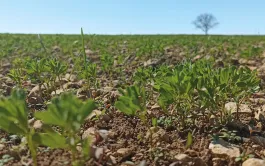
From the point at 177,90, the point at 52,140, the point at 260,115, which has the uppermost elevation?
the point at 177,90

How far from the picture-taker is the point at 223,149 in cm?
210

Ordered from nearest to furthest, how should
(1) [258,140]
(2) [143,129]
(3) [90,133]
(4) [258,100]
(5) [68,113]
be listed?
(5) [68,113], (1) [258,140], (3) [90,133], (2) [143,129], (4) [258,100]

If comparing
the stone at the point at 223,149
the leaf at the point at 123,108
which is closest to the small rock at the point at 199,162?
the stone at the point at 223,149

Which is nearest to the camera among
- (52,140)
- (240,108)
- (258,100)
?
(52,140)

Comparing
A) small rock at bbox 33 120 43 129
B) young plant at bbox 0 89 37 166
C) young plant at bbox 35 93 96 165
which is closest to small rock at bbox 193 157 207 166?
young plant at bbox 35 93 96 165

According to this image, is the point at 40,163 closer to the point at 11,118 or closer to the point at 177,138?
the point at 11,118

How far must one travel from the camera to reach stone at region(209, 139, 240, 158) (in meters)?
2.05

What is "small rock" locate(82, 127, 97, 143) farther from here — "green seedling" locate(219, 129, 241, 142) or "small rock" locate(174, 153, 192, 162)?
"green seedling" locate(219, 129, 241, 142)

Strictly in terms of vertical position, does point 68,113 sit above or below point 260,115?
above

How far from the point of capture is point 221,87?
2.51 m

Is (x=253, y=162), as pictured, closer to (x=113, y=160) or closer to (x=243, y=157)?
(x=243, y=157)

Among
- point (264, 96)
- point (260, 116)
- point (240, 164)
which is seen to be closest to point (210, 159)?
point (240, 164)

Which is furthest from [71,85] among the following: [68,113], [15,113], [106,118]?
[68,113]

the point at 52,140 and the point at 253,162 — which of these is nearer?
the point at 52,140
